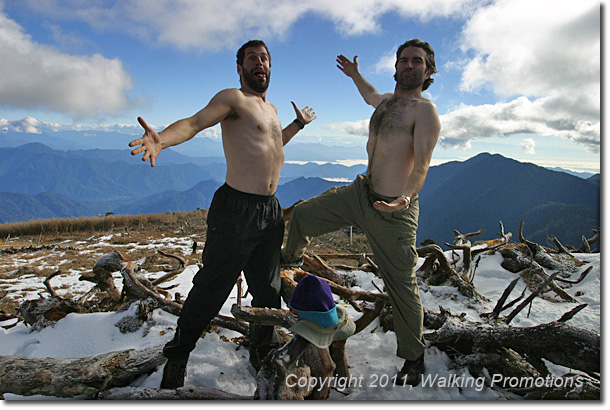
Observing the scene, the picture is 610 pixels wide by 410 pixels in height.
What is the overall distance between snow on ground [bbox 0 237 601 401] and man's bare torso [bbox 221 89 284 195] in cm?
149

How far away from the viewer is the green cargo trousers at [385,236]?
97.4 inches

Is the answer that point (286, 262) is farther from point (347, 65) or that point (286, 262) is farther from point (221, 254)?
point (347, 65)

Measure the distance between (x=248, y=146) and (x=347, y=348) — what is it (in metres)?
2.02

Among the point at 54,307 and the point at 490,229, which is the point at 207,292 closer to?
the point at 54,307

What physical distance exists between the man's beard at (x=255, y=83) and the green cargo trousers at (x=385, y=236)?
1055 millimetres

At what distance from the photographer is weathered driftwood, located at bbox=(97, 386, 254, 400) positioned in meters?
1.98

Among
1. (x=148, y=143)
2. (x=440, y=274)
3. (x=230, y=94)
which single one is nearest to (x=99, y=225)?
(x=440, y=274)

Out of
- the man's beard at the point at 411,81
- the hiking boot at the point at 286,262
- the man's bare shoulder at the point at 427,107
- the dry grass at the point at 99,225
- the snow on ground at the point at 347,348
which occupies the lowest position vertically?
the dry grass at the point at 99,225

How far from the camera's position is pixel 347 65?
331 cm

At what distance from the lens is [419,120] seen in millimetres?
2496

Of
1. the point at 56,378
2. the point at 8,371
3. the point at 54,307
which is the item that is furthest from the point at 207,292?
the point at 54,307

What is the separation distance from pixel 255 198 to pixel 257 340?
121 cm

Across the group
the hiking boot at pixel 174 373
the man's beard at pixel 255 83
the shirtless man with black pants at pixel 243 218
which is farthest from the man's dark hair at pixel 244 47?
the hiking boot at pixel 174 373

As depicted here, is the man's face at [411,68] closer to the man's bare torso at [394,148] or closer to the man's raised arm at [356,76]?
the man's bare torso at [394,148]
